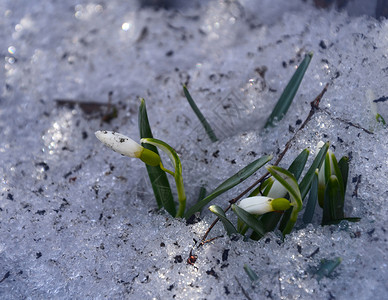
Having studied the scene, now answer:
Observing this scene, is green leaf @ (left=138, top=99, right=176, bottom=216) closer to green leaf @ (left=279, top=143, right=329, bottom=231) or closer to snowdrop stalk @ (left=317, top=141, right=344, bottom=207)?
green leaf @ (left=279, top=143, right=329, bottom=231)

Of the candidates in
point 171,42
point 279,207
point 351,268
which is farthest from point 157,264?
point 171,42

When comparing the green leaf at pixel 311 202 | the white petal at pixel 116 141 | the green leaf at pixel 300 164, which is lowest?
the green leaf at pixel 311 202

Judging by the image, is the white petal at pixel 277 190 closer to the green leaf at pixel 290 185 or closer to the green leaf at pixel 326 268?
the green leaf at pixel 290 185

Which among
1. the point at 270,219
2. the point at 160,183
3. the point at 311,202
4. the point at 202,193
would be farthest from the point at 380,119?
the point at 160,183

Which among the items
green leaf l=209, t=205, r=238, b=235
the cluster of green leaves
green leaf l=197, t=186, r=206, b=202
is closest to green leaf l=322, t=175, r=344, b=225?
the cluster of green leaves

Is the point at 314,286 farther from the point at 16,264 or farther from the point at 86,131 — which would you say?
the point at 86,131

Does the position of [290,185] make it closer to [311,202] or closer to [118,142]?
[311,202]

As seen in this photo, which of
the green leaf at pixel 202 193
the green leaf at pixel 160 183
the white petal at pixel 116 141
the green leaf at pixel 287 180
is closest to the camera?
the green leaf at pixel 287 180

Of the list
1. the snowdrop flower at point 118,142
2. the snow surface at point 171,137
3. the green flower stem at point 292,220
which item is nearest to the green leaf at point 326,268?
the snow surface at point 171,137
